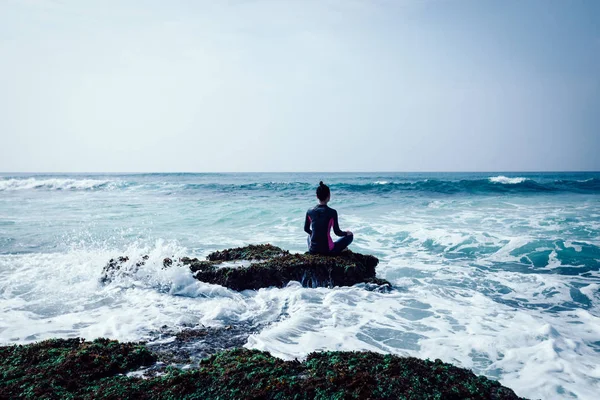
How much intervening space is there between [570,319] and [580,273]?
3.55 m

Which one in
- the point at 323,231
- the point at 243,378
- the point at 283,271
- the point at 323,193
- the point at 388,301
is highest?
the point at 323,193

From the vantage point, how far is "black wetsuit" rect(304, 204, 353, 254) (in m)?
6.81

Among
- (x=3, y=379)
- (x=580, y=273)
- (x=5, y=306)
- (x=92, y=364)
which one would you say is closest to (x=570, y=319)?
(x=580, y=273)

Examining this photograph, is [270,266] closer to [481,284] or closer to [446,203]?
[481,284]

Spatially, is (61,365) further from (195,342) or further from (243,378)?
(243,378)

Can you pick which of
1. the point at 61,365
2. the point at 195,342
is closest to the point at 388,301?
the point at 195,342

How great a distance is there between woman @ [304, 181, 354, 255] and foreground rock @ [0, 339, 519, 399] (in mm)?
3592

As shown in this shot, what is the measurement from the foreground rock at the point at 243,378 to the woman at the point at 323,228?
3.59 m

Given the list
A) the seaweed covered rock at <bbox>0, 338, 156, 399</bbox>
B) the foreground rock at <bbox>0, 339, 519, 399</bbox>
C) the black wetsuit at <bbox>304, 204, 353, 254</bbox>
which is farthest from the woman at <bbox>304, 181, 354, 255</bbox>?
the seaweed covered rock at <bbox>0, 338, 156, 399</bbox>

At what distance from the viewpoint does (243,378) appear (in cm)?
290

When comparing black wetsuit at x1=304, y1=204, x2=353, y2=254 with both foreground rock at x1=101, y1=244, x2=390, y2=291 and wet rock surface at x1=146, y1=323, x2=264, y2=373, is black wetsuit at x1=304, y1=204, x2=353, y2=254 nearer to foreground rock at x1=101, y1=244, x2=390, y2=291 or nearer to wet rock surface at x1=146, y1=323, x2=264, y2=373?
foreground rock at x1=101, y1=244, x2=390, y2=291

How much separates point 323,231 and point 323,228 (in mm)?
76

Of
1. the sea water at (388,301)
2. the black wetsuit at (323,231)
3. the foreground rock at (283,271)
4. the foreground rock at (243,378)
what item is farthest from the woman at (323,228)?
the foreground rock at (243,378)

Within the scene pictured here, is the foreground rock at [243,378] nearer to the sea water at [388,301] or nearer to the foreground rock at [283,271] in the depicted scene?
the sea water at [388,301]
